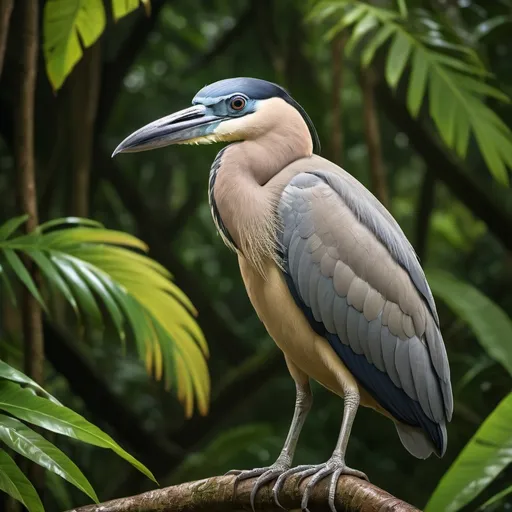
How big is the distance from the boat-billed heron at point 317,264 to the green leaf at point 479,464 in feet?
0.46

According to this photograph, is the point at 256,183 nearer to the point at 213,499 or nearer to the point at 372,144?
the point at 213,499

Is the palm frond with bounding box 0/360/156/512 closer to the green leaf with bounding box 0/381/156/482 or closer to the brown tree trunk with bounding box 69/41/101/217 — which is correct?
the green leaf with bounding box 0/381/156/482

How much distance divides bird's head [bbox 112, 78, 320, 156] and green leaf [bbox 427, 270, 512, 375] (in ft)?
4.30

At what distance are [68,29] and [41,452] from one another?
3.58 ft

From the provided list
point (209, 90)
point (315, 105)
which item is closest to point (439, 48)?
point (315, 105)

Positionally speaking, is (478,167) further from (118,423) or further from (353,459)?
(118,423)

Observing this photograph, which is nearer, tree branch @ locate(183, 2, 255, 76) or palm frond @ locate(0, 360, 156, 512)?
palm frond @ locate(0, 360, 156, 512)

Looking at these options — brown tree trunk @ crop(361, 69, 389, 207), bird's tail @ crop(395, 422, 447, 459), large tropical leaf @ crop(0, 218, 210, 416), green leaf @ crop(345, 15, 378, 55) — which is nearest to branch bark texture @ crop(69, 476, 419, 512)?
bird's tail @ crop(395, 422, 447, 459)

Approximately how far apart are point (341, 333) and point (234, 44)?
8.87 feet

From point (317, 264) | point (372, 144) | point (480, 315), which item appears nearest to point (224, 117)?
point (317, 264)

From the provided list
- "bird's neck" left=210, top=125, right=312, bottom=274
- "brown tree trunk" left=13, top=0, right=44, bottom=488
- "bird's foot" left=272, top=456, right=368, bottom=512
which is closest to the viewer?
"bird's foot" left=272, top=456, right=368, bottom=512

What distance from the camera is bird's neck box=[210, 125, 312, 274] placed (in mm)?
1575

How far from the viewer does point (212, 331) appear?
12.7 feet

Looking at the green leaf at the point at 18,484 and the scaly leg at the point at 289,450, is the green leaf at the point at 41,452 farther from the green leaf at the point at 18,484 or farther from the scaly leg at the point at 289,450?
the scaly leg at the point at 289,450
